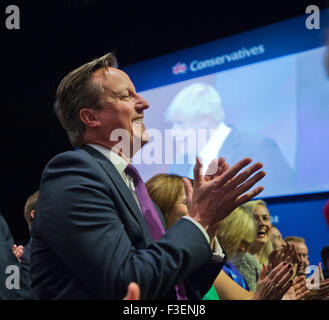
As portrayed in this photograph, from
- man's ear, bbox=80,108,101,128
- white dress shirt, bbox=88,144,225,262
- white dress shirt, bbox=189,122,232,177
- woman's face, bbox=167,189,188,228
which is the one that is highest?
white dress shirt, bbox=189,122,232,177

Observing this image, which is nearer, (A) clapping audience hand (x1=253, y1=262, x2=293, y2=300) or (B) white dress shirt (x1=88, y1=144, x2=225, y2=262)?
(B) white dress shirt (x1=88, y1=144, x2=225, y2=262)

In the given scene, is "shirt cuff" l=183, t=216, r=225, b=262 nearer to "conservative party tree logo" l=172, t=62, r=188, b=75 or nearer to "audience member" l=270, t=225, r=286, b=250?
"audience member" l=270, t=225, r=286, b=250

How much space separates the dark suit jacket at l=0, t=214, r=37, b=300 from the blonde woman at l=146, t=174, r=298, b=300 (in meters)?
0.74

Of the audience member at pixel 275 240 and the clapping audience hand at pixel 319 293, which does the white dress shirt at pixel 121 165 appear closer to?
the clapping audience hand at pixel 319 293

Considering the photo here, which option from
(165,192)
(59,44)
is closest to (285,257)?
(165,192)

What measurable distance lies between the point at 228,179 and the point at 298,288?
0.94m

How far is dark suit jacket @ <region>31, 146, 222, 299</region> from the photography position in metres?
1.00

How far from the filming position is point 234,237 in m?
2.47

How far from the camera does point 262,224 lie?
10.3ft

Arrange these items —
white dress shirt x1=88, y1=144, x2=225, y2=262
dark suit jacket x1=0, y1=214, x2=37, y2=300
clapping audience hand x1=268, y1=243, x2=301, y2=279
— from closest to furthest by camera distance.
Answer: dark suit jacket x1=0, y1=214, x2=37, y2=300
white dress shirt x1=88, y1=144, x2=225, y2=262
clapping audience hand x1=268, y1=243, x2=301, y2=279

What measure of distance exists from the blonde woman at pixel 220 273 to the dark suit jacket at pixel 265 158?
6.85 ft
